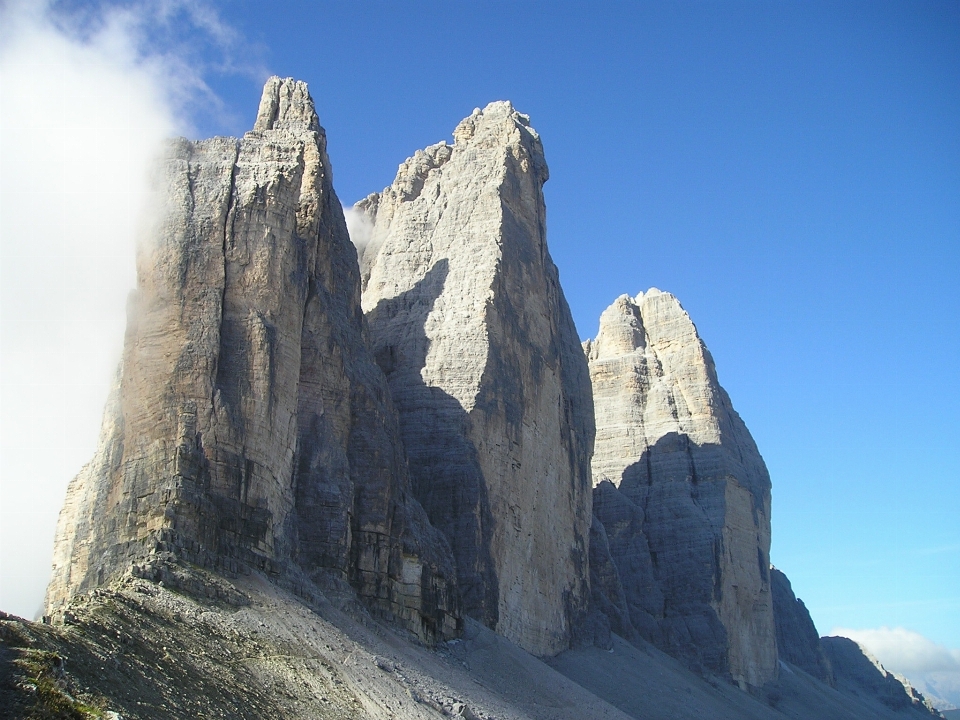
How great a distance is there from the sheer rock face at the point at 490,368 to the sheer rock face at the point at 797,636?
109 ft

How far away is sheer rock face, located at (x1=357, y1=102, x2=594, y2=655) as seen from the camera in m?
42.2

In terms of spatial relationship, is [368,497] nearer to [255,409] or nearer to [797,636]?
[255,409]

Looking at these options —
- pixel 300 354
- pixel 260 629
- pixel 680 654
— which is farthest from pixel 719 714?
pixel 260 629

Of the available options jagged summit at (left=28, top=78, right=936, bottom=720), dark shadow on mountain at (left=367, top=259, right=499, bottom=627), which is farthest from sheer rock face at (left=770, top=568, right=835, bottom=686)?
dark shadow on mountain at (left=367, top=259, right=499, bottom=627)

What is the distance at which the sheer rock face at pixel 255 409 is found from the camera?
1075 inches

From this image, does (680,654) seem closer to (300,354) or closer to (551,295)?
(551,295)

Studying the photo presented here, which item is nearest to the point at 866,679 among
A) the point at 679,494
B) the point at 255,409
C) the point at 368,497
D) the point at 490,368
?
the point at 679,494

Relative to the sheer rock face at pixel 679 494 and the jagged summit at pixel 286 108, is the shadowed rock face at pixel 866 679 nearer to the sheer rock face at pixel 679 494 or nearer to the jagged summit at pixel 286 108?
the sheer rock face at pixel 679 494

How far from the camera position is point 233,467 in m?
28.5

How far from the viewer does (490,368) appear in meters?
44.4

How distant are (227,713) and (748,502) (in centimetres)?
5270

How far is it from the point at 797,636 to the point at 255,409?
60739 millimetres

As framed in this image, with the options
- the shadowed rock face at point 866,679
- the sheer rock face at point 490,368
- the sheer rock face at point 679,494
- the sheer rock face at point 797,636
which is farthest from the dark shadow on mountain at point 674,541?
the shadowed rock face at point 866,679

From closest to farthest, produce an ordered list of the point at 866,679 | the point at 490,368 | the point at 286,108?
the point at 286,108
the point at 490,368
the point at 866,679
